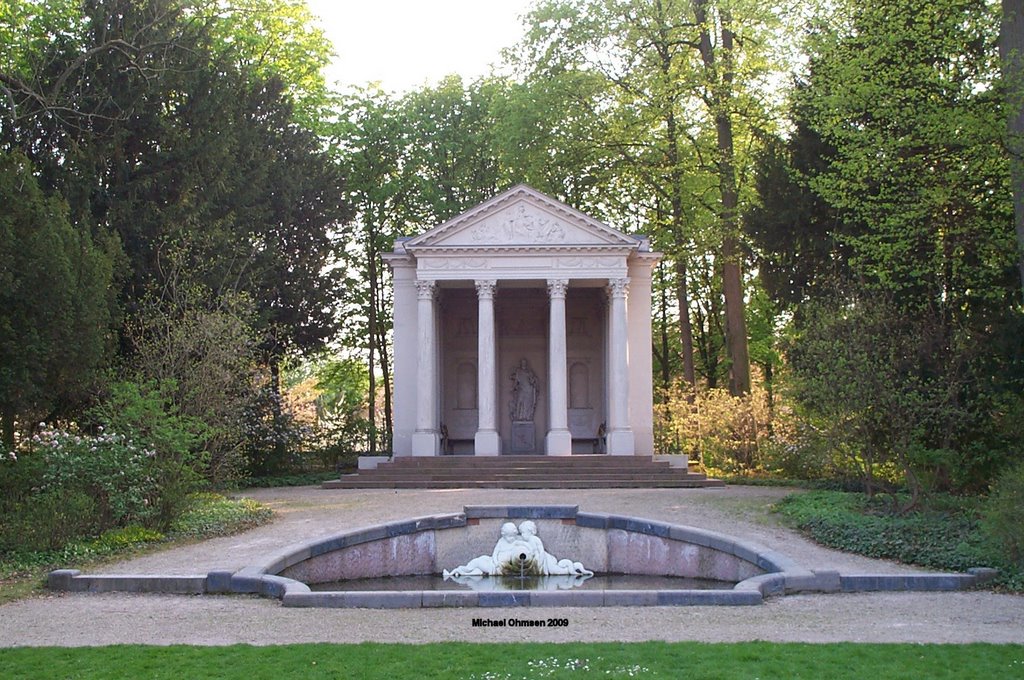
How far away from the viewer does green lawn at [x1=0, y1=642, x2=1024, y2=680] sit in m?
7.68

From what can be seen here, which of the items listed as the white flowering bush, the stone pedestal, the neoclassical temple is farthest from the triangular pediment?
the white flowering bush

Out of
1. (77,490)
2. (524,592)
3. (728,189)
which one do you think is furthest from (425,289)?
(524,592)

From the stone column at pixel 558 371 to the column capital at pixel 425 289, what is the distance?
325cm

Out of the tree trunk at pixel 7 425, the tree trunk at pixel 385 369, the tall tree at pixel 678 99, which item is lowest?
the tree trunk at pixel 7 425

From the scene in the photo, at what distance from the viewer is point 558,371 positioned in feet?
92.6

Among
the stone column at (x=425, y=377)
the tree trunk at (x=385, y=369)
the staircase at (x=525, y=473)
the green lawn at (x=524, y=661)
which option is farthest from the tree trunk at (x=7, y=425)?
the tree trunk at (x=385, y=369)

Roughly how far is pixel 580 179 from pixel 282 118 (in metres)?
10.4

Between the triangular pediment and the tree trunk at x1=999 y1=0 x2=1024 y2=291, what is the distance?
449 inches

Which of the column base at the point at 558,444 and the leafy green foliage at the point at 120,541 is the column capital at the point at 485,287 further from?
the leafy green foliage at the point at 120,541

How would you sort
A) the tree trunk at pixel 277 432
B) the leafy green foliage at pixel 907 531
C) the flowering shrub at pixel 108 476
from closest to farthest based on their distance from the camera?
1. the leafy green foliage at pixel 907 531
2. the flowering shrub at pixel 108 476
3. the tree trunk at pixel 277 432

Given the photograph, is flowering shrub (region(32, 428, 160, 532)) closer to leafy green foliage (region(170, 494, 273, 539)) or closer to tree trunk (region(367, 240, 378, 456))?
leafy green foliage (region(170, 494, 273, 539))

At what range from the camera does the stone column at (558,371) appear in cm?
2791

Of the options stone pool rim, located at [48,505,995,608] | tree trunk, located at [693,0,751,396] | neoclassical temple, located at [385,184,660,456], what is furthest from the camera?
tree trunk, located at [693,0,751,396]

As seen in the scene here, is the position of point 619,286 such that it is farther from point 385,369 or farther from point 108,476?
point 108,476
